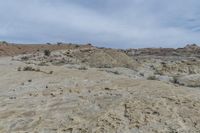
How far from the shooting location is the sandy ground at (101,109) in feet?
50.8

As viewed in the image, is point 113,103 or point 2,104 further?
point 2,104

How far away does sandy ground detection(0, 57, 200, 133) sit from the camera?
15.5 meters

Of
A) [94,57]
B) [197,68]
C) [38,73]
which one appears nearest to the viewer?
[38,73]

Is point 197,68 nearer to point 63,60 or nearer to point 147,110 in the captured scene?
point 63,60

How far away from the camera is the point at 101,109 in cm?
1703

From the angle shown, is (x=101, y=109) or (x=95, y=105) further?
(x=95, y=105)

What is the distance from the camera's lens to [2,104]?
19.3 meters

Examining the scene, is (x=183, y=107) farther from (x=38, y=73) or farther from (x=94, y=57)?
(x=94, y=57)

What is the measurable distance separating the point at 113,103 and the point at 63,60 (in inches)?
902

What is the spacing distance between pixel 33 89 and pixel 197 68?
16064 mm

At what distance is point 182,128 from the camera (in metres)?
14.9

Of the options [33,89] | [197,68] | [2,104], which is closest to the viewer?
[2,104]

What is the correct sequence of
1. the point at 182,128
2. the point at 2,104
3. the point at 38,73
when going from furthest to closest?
the point at 38,73 < the point at 2,104 < the point at 182,128

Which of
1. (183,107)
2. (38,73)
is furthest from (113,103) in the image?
(38,73)
